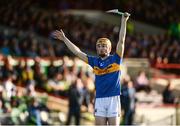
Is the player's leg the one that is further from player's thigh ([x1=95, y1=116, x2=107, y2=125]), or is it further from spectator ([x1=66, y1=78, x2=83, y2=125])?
spectator ([x1=66, y1=78, x2=83, y2=125])

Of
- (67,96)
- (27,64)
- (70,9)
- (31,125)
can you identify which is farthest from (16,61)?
(70,9)

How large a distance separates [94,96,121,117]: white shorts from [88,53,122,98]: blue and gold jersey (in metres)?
0.07

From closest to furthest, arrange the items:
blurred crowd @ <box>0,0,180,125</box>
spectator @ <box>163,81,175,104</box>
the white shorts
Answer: the white shorts, blurred crowd @ <box>0,0,180,125</box>, spectator @ <box>163,81,175,104</box>

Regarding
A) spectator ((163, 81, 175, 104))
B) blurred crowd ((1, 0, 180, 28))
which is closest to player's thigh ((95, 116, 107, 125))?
spectator ((163, 81, 175, 104))

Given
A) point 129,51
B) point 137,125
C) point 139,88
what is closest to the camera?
point 137,125

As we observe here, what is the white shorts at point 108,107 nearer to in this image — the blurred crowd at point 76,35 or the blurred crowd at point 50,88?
the blurred crowd at point 50,88

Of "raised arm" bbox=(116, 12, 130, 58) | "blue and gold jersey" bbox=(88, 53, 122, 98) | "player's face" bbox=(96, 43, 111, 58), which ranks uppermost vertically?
"raised arm" bbox=(116, 12, 130, 58)

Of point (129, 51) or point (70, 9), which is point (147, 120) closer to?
point (129, 51)

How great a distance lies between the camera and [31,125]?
17.5m

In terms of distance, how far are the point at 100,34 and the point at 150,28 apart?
547cm

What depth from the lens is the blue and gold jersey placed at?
381 inches

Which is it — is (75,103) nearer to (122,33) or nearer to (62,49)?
(62,49)

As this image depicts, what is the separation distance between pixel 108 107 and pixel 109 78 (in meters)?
0.38

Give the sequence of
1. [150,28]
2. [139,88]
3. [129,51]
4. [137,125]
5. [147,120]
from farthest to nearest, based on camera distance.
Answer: [150,28] → [129,51] → [139,88] → [147,120] → [137,125]
